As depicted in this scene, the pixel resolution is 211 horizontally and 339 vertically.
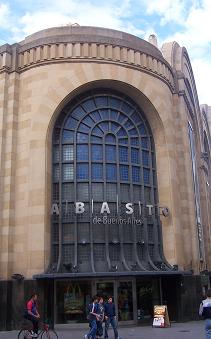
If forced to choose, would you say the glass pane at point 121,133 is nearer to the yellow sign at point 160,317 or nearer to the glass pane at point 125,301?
the glass pane at point 125,301

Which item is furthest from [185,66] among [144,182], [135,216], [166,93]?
[135,216]

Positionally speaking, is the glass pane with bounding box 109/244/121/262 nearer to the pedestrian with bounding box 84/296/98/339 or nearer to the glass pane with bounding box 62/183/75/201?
the glass pane with bounding box 62/183/75/201

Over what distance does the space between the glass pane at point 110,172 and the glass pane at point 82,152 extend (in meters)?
1.42

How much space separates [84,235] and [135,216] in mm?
3119

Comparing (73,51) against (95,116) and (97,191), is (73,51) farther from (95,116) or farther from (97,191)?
(97,191)

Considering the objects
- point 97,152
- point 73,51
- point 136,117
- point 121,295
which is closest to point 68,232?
point 121,295

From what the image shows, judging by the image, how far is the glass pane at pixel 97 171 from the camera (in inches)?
919

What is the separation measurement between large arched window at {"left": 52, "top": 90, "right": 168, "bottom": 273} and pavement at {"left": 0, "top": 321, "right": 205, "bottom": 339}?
2885 mm

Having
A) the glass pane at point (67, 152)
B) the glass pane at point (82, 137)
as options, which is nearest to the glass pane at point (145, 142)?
the glass pane at point (82, 137)

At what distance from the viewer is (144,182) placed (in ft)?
81.0

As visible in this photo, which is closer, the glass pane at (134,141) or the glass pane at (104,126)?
the glass pane at (104,126)

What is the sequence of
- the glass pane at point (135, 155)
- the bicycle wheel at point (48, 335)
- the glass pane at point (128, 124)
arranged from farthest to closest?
the glass pane at point (128, 124), the glass pane at point (135, 155), the bicycle wheel at point (48, 335)

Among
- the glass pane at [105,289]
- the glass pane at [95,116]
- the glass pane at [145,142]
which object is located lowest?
the glass pane at [105,289]

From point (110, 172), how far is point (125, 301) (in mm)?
7106
